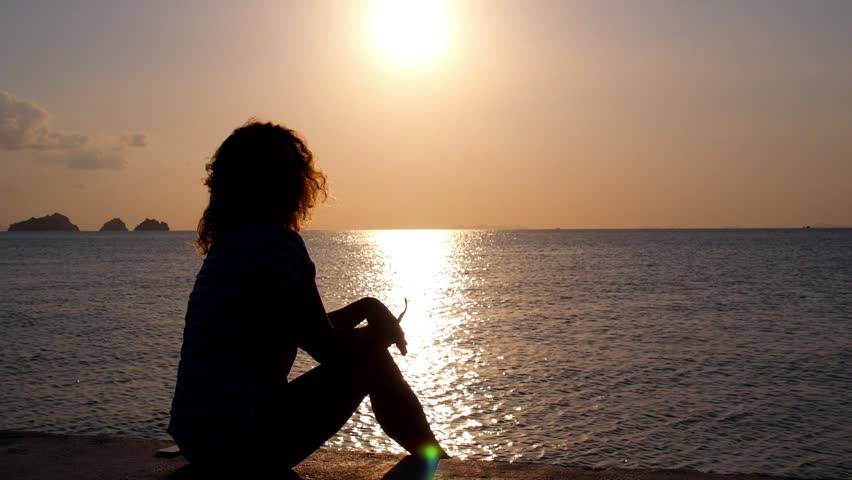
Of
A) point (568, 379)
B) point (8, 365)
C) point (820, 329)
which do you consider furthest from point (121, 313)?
point (820, 329)

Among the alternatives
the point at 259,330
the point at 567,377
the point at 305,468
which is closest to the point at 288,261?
the point at 259,330

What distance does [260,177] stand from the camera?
11.2 ft

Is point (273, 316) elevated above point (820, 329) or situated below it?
above

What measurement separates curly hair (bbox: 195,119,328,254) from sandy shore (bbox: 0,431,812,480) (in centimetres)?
181

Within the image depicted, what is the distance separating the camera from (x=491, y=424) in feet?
32.7

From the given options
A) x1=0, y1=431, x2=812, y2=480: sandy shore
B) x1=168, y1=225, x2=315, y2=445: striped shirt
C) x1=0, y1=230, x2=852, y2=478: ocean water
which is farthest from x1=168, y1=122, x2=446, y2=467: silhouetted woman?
x1=0, y1=230, x2=852, y2=478: ocean water

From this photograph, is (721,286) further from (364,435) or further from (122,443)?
(122,443)

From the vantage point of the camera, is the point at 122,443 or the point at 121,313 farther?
the point at 121,313

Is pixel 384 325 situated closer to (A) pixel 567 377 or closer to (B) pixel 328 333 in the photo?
(B) pixel 328 333

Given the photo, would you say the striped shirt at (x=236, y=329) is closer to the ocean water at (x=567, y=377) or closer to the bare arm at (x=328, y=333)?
the bare arm at (x=328, y=333)

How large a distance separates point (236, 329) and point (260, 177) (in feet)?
2.42

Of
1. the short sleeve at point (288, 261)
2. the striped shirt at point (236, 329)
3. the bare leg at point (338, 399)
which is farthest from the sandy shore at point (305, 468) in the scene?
the short sleeve at point (288, 261)

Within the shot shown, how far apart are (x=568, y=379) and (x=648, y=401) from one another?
193 cm

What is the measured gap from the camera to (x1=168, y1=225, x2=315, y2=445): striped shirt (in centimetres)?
314
